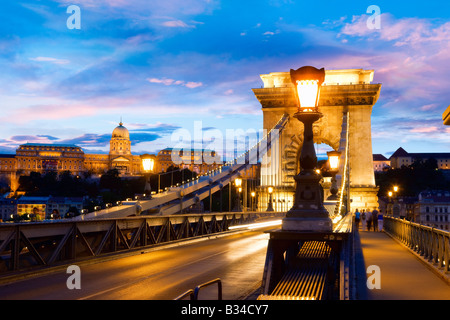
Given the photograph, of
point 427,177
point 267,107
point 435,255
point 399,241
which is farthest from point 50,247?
point 427,177

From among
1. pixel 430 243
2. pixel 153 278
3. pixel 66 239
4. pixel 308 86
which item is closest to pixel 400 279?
pixel 430 243

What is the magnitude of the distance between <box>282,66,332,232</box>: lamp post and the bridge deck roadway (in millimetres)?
2519

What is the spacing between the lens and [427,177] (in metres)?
162

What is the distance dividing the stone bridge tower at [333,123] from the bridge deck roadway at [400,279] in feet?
125

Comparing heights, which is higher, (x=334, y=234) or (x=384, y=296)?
(x=334, y=234)

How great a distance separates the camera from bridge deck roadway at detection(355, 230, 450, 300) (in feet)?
33.7

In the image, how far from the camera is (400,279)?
40.8 ft

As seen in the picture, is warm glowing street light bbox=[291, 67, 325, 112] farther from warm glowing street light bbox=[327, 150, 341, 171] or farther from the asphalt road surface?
warm glowing street light bbox=[327, 150, 341, 171]

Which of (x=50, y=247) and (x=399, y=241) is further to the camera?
(x=399, y=241)

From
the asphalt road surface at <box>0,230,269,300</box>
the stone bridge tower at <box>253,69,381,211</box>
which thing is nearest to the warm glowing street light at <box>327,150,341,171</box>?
the asphalt road surface at <box>0,230,269,300</box>

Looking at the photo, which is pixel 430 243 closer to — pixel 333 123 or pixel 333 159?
pixel 333 159
